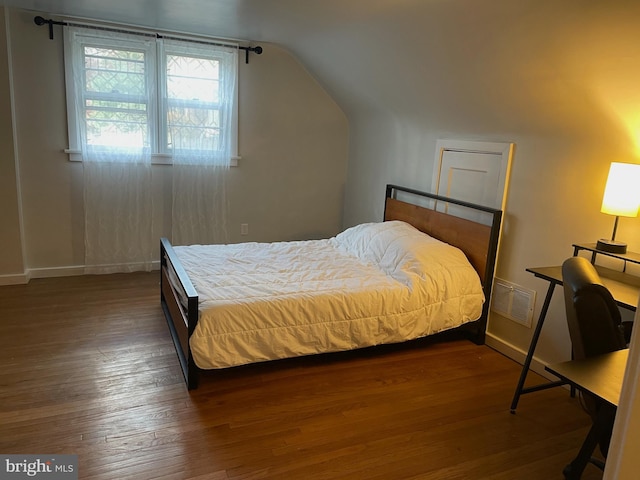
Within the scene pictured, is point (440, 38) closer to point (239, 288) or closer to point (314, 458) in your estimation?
point (239, 288)

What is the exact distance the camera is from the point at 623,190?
2287 millimetres

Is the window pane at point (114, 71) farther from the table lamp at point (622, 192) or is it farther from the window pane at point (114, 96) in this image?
the table lamp at point (622, 192)

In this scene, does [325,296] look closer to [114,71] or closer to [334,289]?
[334,289]

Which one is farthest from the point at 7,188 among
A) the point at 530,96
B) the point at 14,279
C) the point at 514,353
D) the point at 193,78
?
the point at 514,353

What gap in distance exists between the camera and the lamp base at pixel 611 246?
2.37 meters

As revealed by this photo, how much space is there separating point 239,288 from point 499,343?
73.0 inches

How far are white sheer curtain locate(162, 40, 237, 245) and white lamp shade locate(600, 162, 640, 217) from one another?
132 inches

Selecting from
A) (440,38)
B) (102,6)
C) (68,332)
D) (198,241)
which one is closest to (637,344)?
(440,38)

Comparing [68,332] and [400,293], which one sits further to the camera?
[68,332]

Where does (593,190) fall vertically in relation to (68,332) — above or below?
above

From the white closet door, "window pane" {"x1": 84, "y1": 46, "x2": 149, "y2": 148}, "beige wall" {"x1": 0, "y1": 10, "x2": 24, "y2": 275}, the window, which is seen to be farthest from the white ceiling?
the white closet door

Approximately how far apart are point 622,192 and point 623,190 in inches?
0.4

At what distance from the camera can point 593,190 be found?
265 centimetres

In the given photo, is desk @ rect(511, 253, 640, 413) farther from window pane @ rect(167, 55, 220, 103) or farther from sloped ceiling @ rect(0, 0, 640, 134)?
window pane @ rect(167, 55, 220, 103)
